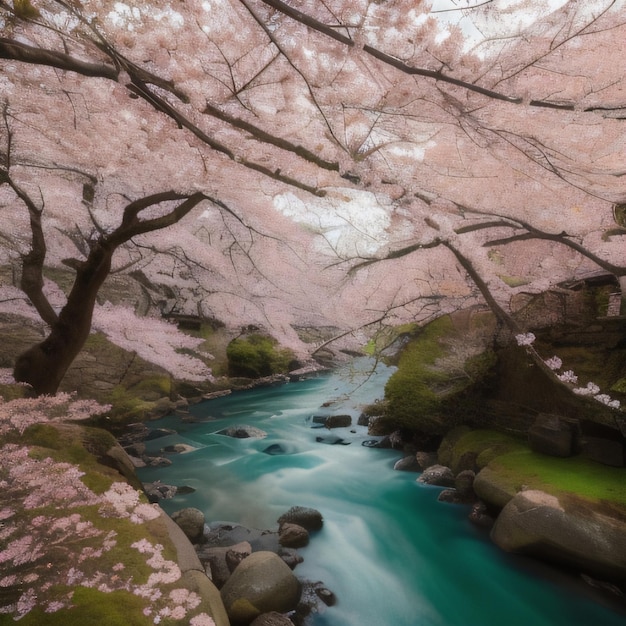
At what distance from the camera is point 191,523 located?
5.42 meters

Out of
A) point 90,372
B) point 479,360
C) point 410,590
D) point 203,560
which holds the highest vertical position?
point 479,360

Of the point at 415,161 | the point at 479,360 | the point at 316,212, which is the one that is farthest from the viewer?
the point at 479,360

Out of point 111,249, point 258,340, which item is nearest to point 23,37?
point 111,249

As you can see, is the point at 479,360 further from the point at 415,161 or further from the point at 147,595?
the point at 147,595

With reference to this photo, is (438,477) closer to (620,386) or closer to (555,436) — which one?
(555,436)

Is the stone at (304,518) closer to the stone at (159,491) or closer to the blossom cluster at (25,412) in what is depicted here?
the stone at (159,491)

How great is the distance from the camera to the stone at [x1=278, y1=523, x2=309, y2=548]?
18.0 feet

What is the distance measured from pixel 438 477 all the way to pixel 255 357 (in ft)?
32.5

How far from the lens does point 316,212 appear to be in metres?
5.67

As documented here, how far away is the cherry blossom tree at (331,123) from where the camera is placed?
265 cm

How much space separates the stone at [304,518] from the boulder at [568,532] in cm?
273

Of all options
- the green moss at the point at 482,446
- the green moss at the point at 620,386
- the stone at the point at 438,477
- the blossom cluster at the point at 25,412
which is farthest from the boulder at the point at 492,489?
the blossom cluster at the point at 25,412

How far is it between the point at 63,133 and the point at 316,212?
3.23 metres

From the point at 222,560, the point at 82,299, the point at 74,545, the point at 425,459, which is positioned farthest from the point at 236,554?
the point at 425,459
